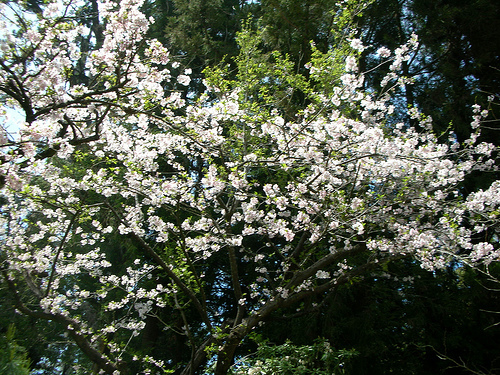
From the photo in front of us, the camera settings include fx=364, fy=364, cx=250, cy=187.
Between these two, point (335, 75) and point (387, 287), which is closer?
point (335, 75)

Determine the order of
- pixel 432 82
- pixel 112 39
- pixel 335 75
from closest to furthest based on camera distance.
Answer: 1. pixel 112 39
2. pixel 335 75
3. pixel 432 82

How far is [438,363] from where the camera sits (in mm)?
6223

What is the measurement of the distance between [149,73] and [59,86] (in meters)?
0.82

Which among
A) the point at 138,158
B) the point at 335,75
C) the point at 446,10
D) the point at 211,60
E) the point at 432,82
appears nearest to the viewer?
the point at 138,158

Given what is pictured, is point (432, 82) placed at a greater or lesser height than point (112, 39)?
greater

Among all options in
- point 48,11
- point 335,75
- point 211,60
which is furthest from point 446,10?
point 48,11

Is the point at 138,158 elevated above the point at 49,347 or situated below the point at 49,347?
above

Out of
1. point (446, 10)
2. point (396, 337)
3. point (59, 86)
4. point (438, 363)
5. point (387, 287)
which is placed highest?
point (446, 10)

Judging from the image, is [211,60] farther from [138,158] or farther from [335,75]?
[138,158]

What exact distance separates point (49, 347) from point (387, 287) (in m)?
9.45

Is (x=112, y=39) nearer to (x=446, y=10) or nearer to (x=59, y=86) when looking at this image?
(x=59, y=86)

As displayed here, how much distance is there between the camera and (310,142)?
4121 mm

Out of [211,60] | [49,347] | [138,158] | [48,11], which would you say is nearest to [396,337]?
[138,158]

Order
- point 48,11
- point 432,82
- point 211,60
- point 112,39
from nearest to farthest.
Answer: point 48,11, point 112,39, point 432,82, point 211,60
